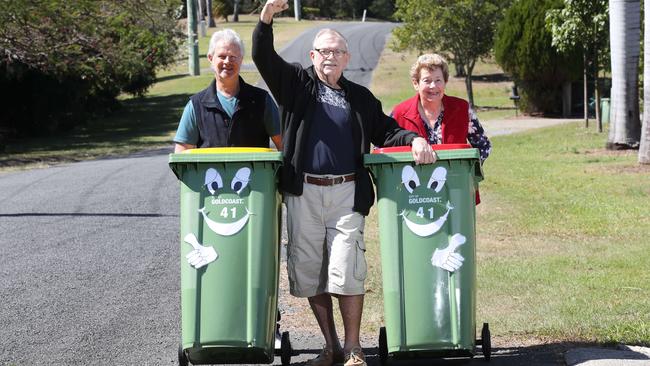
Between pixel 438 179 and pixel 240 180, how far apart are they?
104 cm

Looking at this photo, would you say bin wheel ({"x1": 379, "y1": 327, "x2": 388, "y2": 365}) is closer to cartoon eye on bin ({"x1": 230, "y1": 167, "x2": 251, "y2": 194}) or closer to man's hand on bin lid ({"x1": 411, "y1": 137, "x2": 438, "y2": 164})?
man's hand on bin lid ({"x1": 411, "y1": 137, "x2": 438, "y2": 164})

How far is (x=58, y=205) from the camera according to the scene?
1366 centimetres

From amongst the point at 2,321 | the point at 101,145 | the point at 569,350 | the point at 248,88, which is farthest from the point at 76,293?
the point at 101,145

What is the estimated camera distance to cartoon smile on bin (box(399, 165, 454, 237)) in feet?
18.2

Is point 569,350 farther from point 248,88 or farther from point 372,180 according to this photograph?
point 248,88

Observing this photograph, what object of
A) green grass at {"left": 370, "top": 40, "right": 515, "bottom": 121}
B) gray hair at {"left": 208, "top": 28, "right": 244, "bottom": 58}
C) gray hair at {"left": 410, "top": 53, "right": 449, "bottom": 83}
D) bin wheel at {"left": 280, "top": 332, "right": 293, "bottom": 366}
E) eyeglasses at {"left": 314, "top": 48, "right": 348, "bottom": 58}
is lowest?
bin wheel at {"left": 280, "top": 332, "right": 293, "bottom": 366}

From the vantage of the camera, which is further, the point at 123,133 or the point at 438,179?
the point at 123,133

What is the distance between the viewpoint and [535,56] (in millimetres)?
31297

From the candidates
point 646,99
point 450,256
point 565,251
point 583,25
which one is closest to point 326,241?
point 450,256

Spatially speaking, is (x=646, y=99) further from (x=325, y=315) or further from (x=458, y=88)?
(x=458, y=88)

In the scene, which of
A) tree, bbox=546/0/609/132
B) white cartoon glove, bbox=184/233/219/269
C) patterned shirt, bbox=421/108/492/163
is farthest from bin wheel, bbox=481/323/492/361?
tree, bbox=546/0/609/132

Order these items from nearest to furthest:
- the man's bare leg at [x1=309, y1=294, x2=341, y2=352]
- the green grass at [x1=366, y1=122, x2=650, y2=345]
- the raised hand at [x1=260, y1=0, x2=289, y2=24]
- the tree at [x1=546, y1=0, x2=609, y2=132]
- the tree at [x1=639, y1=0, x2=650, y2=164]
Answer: the raised hand at [x1=260, y1=0, x2=289, y2=24] < the man's bare leg at [x1=309, y1=294, x2=341, y2=352] < the green grass at [x1=366, y1=122, x2=650, y2=345] < the tree at [x1=639, y1=0, x2=650, y2=164] < the tree at [x1=546, y1=0, x2=609, y2=132]

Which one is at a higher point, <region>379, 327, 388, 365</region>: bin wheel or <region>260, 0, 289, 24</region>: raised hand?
<region>260, 0, 289, 24</region>: raised hand

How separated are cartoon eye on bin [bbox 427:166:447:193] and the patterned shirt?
43 centimetres
